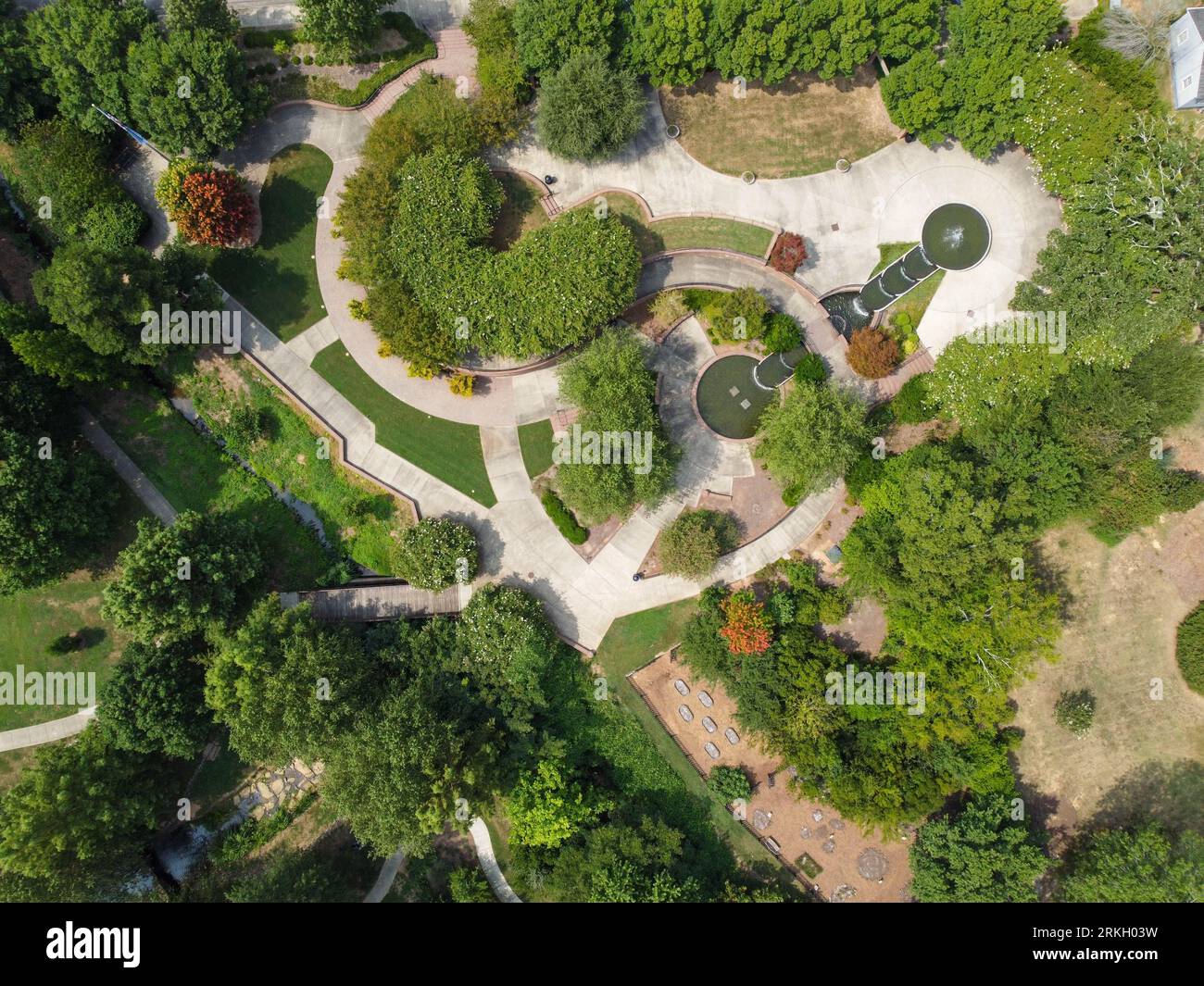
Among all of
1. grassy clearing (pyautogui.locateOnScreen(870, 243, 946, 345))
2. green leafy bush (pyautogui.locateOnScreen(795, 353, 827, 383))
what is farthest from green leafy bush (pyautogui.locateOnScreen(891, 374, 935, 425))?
green leafy bush (pyautogui.locateOnScreen(795, 353, 827, 383))

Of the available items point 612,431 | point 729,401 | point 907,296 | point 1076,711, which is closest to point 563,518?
point 612,431

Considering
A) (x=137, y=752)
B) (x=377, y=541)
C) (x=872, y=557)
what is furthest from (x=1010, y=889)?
(x=137, y=752)

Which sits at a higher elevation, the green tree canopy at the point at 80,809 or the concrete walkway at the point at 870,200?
the concrete walkway at the point at 870,200

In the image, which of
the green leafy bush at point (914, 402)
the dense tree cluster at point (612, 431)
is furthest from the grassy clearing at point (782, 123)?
the green leafy bush at point (914, 402)

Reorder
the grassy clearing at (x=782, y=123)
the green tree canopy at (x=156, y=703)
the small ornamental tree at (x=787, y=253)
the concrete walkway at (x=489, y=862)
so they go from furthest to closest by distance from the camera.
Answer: the grassy clearing at (x=782, y=123), the small ornamental tree at (x=787, y=253), the concrete walkway at (x=489, y=862), the green tree canopy at (x=156, y=703)

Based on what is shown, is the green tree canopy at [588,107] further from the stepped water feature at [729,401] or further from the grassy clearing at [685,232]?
the stepped water feature at [729,401]
